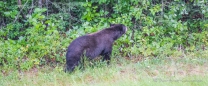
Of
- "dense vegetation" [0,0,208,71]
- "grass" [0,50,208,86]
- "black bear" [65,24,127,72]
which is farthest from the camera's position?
"dense vegetation" [0,0,208,71]

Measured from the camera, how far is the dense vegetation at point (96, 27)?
1003cm

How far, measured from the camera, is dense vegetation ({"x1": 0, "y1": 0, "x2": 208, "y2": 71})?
10031 mm

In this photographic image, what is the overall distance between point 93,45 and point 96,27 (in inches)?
74.3

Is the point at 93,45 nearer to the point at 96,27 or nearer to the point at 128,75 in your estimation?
the point at 128,75

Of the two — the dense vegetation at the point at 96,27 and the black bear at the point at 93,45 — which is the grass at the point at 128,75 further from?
the dense vegetation at the point at 96,27

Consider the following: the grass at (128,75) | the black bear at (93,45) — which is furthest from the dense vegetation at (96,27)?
the black bear at (93,45)

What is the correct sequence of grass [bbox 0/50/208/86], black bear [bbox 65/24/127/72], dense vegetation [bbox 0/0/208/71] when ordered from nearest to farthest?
grass [bbox 0/50/208/86] < black bear [bbox 65/24/127/72] < dense vegetation [bbox 0/0/208/71]

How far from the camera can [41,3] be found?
11.6m

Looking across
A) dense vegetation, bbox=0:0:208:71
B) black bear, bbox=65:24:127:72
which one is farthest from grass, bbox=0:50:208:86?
dense vegetation, bbox=0:0:208:71

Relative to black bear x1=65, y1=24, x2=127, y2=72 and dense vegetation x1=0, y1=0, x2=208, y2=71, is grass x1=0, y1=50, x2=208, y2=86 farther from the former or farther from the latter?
dense vegetation x1=0, y1=0, x2=208, y2=71

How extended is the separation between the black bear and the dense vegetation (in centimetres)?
77

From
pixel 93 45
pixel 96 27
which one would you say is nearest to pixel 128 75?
pixel 93 45

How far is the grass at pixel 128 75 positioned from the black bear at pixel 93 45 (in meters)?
0.28

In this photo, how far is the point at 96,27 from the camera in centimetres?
1059
